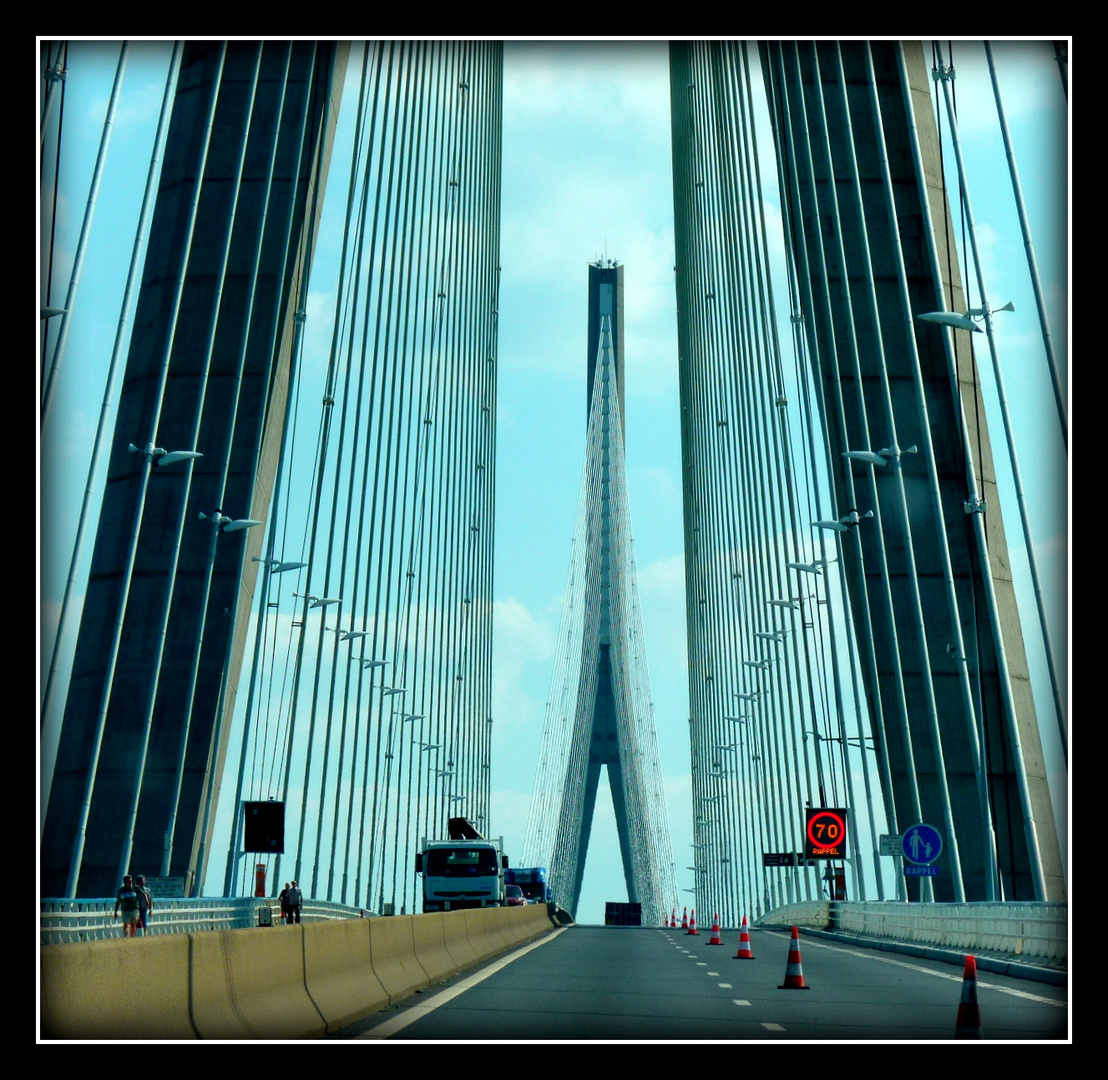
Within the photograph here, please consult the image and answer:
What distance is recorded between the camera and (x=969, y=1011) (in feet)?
35.9

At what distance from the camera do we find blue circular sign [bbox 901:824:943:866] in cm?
2752

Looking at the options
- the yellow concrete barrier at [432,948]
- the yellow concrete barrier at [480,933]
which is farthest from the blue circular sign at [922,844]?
the yellow concrete barrier at [432,948]

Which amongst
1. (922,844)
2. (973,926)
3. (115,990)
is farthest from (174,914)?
(115,990)

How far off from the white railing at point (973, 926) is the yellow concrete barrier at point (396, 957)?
5.17 m

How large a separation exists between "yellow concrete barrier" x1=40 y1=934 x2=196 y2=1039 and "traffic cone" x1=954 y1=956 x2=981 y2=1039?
15.3ft

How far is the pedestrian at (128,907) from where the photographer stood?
92.6 ft

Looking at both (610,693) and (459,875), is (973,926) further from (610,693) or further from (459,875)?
(610,693)

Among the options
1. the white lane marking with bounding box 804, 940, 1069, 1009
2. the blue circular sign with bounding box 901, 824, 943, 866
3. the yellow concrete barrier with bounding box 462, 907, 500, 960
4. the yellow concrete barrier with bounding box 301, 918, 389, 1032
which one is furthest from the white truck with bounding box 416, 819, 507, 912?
the yellow concrete barrier with bounding box 301, 918, 389, 1032
